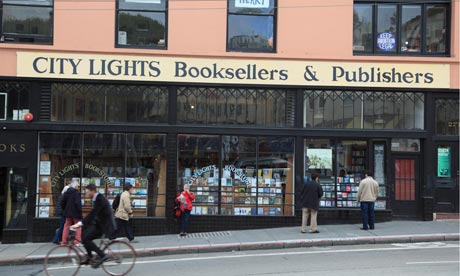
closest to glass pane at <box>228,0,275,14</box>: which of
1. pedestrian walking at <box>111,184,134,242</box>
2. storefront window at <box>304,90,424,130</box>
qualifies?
storefront window at <box>304,90,424,130</box>

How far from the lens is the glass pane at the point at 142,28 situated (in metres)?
15.1

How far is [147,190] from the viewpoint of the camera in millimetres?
15062

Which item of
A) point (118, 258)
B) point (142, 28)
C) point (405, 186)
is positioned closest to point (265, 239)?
point (118, 258)

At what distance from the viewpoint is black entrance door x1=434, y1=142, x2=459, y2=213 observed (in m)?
15.6

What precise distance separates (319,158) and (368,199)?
1981 mm

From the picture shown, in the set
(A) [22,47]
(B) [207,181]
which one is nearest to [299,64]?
(B) [207,181]

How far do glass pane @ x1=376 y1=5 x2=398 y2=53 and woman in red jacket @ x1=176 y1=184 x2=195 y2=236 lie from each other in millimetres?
7300

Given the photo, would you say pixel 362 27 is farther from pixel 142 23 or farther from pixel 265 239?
pixel 265 239

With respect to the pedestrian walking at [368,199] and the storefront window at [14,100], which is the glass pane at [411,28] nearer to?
the pedestrian walking at [368,199]

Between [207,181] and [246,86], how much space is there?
9.94 feet

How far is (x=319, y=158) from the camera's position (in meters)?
15.5

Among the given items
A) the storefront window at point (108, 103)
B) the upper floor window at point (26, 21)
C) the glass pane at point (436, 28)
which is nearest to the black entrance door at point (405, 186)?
the glass pane at point (436, 28)

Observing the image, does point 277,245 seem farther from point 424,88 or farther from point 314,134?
point 424,88

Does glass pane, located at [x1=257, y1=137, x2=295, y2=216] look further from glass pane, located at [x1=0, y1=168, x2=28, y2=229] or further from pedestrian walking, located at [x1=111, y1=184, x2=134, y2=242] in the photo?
glass pane, located at [x1=0, y1=168, x2=28, y2=229]
